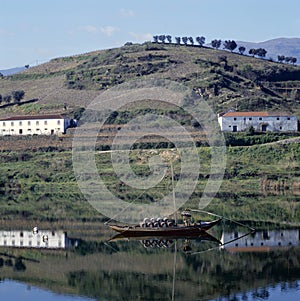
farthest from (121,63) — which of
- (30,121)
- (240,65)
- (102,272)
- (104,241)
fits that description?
(102,272)

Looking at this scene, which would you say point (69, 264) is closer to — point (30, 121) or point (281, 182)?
point (281, 182)

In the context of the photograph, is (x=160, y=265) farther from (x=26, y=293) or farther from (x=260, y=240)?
(x=260, y=240)

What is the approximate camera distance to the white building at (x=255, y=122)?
68688 mm

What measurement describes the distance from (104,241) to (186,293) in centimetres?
1006

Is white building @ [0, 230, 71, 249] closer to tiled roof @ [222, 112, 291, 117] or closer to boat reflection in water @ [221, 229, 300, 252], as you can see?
boat reflection in water @ [221, 229, 300, 252]

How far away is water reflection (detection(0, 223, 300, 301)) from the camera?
2725 cm

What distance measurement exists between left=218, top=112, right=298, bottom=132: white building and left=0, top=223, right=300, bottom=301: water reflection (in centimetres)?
3171

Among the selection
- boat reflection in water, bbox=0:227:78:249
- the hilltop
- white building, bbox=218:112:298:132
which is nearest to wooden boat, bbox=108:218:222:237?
boat reflection in water, bbox=0:227:78:249

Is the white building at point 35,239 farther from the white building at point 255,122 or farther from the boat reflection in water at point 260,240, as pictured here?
the white building at point 255,122

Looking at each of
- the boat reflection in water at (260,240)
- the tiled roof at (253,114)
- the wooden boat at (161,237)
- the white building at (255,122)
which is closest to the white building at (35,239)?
the wooden boat at (161,237)

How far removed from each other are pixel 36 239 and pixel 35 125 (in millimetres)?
38441

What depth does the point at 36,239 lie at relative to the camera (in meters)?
37.2

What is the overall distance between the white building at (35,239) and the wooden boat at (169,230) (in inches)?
116

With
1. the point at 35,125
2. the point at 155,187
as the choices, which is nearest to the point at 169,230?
the point at 155,187
